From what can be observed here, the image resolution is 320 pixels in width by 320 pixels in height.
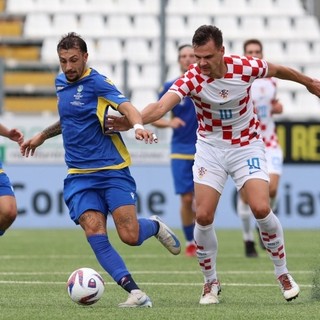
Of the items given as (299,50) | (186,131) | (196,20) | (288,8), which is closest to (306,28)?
(299,50)

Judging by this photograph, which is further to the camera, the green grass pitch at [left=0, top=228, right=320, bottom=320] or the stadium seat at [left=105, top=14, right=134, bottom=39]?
the stadium seat at [left=105, top=14, right=134, bottom=39]

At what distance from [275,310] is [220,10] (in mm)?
20118

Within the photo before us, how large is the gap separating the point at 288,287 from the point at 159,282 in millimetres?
2153

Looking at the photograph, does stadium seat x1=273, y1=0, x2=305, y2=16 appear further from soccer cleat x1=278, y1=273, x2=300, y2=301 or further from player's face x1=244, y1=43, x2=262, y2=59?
soccer cleat x1=278, y1=273, x2=300, y2=301

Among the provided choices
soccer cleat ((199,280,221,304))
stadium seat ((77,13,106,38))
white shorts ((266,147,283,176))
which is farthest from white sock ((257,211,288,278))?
stadium seat ((77,13,106,38))

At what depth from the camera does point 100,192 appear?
841 cm

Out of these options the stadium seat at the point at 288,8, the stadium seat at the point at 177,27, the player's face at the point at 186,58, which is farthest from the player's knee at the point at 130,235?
the stadium seat at the point at 288,8

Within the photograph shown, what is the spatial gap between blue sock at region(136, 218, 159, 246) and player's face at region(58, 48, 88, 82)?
1.27 m

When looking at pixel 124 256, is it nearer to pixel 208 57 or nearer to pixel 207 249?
pixel 207 249

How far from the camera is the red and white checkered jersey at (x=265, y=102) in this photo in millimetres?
14008

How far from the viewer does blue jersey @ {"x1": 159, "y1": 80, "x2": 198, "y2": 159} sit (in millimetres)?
14297

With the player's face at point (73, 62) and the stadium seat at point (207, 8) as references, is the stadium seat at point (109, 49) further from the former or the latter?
the player's face at point (73, 62)

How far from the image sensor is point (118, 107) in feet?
26.7

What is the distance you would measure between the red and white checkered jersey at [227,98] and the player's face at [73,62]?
2.31ft
